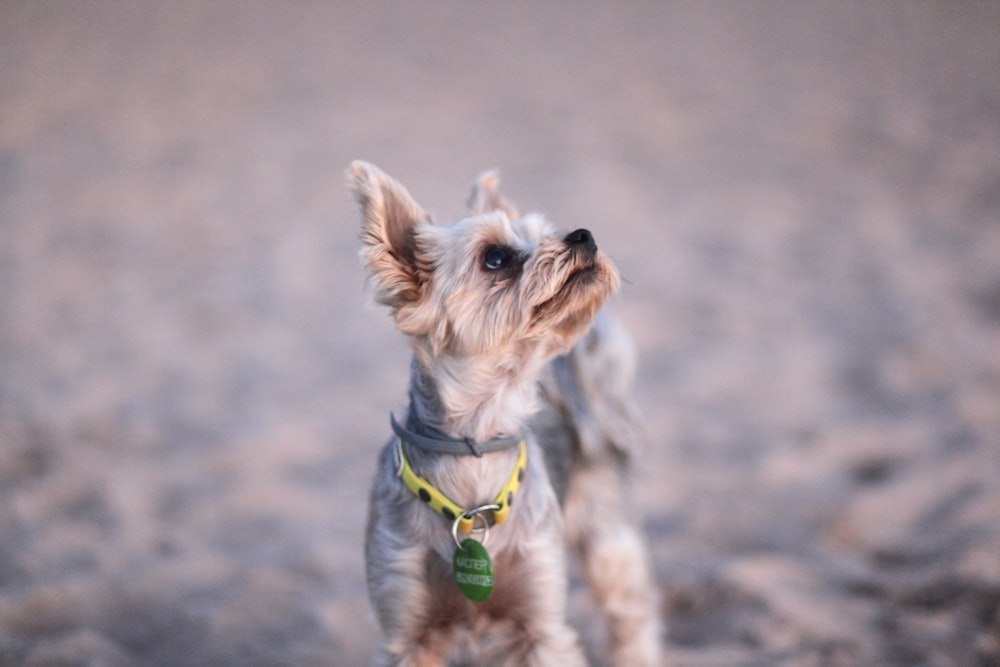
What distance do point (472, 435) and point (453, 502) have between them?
0.20 m

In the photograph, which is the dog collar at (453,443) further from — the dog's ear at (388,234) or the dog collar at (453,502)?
the dog's ear at (388,234)

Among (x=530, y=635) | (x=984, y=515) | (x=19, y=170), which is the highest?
(x=19, y=170)

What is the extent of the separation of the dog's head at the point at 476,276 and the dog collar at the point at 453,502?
0.36 meters

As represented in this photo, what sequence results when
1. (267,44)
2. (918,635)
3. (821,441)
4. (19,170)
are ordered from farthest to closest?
(267,44)
(19,170)
(821,441)
(918,635)

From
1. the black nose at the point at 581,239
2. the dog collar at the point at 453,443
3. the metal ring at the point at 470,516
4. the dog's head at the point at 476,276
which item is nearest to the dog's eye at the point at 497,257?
the dog's head at the point at 476,276

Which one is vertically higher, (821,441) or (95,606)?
(821,441)

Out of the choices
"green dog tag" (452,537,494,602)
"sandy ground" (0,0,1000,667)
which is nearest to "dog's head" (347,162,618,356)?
"sandy ground" (0,0,1000,667)

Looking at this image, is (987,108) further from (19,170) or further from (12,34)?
(12,34)

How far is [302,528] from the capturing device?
167 inches

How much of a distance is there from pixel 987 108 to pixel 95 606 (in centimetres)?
912

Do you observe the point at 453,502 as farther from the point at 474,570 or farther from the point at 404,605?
the point at 404,605

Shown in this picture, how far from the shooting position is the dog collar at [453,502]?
7.81ft

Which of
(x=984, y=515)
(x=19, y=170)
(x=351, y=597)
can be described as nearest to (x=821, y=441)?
(x=984, y=515)

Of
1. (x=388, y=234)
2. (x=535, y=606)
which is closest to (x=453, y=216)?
(x=388, y=234)
